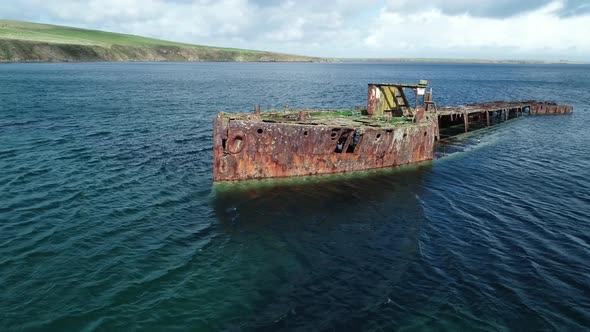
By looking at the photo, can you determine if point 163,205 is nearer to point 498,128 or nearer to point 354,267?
point 354,267

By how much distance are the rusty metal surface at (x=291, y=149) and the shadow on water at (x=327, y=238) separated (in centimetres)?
61

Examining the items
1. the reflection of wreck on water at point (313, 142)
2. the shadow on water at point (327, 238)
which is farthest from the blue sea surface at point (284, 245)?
the reflection of wreck on water at point (313, 142)

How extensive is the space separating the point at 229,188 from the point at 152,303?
8757mm

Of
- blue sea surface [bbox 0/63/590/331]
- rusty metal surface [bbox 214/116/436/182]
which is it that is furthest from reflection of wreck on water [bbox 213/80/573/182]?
blue sea surface [bbox 0/63/590/331]

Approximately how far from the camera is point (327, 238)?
539 inches

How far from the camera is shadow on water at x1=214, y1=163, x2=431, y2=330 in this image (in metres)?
9.79

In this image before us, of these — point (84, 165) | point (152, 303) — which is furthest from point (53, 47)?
point (152, 303)

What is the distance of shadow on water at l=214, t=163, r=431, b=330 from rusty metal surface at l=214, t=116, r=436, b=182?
612 millimetres

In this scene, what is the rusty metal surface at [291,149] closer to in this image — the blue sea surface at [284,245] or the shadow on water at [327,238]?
the shadow on water at [327,238]

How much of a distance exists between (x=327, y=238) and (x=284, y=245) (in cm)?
169

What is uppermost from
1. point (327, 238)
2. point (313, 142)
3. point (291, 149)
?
point (313, 142)

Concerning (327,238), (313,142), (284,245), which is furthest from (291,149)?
(284,245)

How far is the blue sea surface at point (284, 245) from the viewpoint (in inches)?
378

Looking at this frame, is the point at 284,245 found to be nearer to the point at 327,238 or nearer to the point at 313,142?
the point at 327,238
